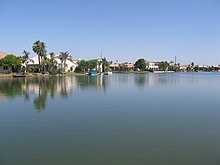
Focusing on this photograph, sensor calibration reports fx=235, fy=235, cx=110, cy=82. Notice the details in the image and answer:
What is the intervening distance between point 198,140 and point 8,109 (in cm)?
1317

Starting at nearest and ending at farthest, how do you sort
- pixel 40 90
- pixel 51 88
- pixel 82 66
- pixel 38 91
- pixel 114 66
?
pixel 38 91
pixel 40 90
pixel 51 88
pixel 82 66
pixel 114 66

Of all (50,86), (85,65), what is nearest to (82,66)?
(85,65)

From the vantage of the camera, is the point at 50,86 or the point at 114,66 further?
the point at 114,66

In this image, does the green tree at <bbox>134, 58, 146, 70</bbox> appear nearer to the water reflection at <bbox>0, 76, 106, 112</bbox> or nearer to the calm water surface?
the water reflection at <bbox>0, 76, 106, 112</bbox>

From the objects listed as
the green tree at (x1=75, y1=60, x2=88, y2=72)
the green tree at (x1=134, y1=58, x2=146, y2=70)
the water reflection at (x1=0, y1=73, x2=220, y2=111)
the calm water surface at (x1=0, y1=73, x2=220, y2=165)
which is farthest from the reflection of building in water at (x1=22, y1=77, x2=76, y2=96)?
the green tree at (x1=134, y1=58, x2=146, y2=70)

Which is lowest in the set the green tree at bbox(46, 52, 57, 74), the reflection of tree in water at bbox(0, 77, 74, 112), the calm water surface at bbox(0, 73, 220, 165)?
the calm water surface at bbox(0, 73, 220, 165)

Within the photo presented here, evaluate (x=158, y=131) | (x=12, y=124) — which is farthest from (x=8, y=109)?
(x=158, y=131)

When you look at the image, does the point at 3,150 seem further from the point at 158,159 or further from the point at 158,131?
the point at 158,131

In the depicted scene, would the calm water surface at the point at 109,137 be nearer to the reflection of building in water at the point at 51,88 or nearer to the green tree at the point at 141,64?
the reflection of building in water at the point at 51,88

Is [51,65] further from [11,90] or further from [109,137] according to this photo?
[109,137]

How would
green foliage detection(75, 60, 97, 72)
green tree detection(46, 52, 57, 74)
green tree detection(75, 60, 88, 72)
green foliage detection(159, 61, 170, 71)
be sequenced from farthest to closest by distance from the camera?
green foliage detection(159, 61, 170, 71)
green foliage detection(75, 60, 97, 72)
green tree detection(75, 60, 88, 72)
green tree detection(46, 52, 57, 74)

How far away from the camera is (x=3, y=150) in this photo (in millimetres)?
8789

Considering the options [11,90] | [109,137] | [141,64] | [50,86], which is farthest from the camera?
[141,64]

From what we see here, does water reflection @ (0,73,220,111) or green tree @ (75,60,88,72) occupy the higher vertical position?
green tree @ (75,60,88,72)
